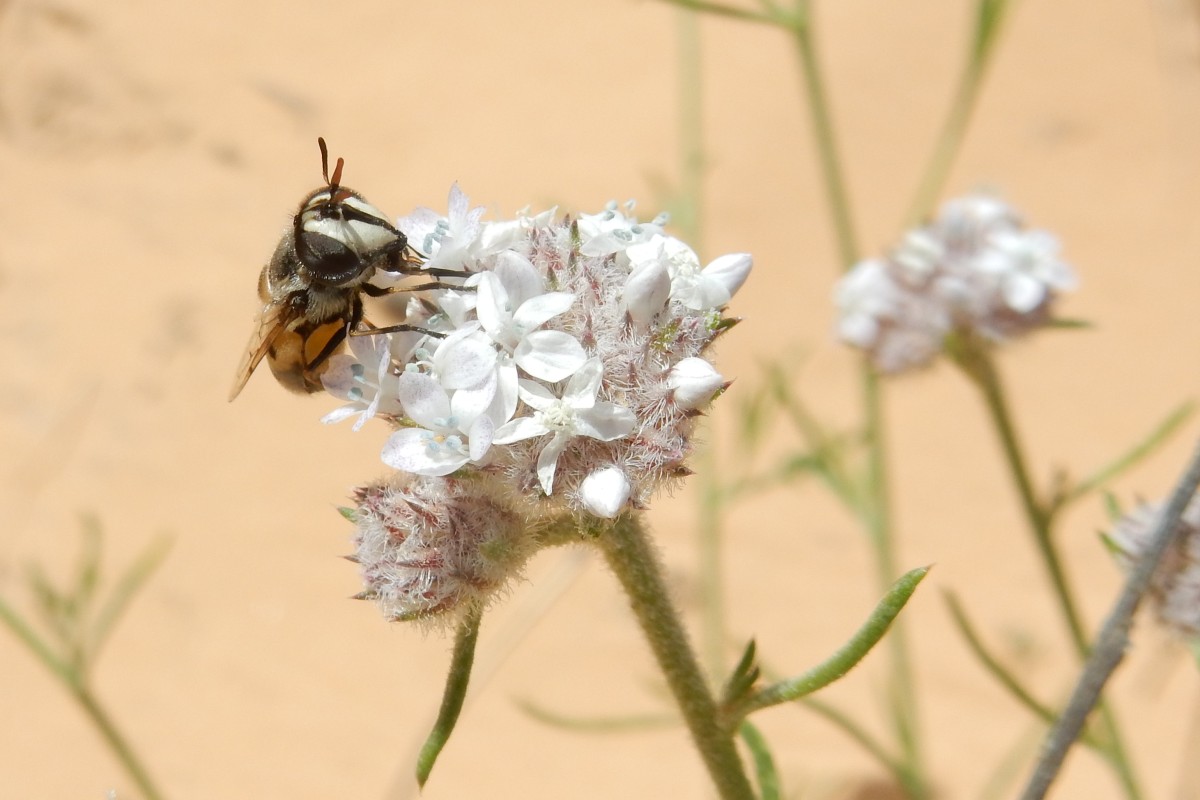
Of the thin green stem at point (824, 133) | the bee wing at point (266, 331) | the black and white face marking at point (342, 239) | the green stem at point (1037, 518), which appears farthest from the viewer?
the thin green stem at point (824, 133)

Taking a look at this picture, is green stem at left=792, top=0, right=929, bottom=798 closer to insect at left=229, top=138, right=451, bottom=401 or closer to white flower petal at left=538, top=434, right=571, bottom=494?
insect at left=229, top=138, right=451, bottom=401

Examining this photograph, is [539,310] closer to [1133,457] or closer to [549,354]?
[549,354]

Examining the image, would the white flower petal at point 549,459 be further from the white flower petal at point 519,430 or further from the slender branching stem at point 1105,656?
the slender branching stem at point 1105,656

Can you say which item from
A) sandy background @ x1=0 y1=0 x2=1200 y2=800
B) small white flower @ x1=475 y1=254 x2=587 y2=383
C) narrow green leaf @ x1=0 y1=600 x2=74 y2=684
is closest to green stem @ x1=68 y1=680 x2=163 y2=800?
narrow green leaf @ x1=0 y1=600 x2=74 y2=684

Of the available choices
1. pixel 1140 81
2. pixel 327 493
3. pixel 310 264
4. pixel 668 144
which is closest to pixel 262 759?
pixel 327 493

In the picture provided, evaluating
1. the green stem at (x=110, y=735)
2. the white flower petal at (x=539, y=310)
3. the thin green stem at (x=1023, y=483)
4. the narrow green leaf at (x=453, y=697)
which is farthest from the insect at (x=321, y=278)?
the thin green stem at (x=1023, y=483)

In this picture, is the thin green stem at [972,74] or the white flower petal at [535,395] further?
the thin green stem at [972,74]
